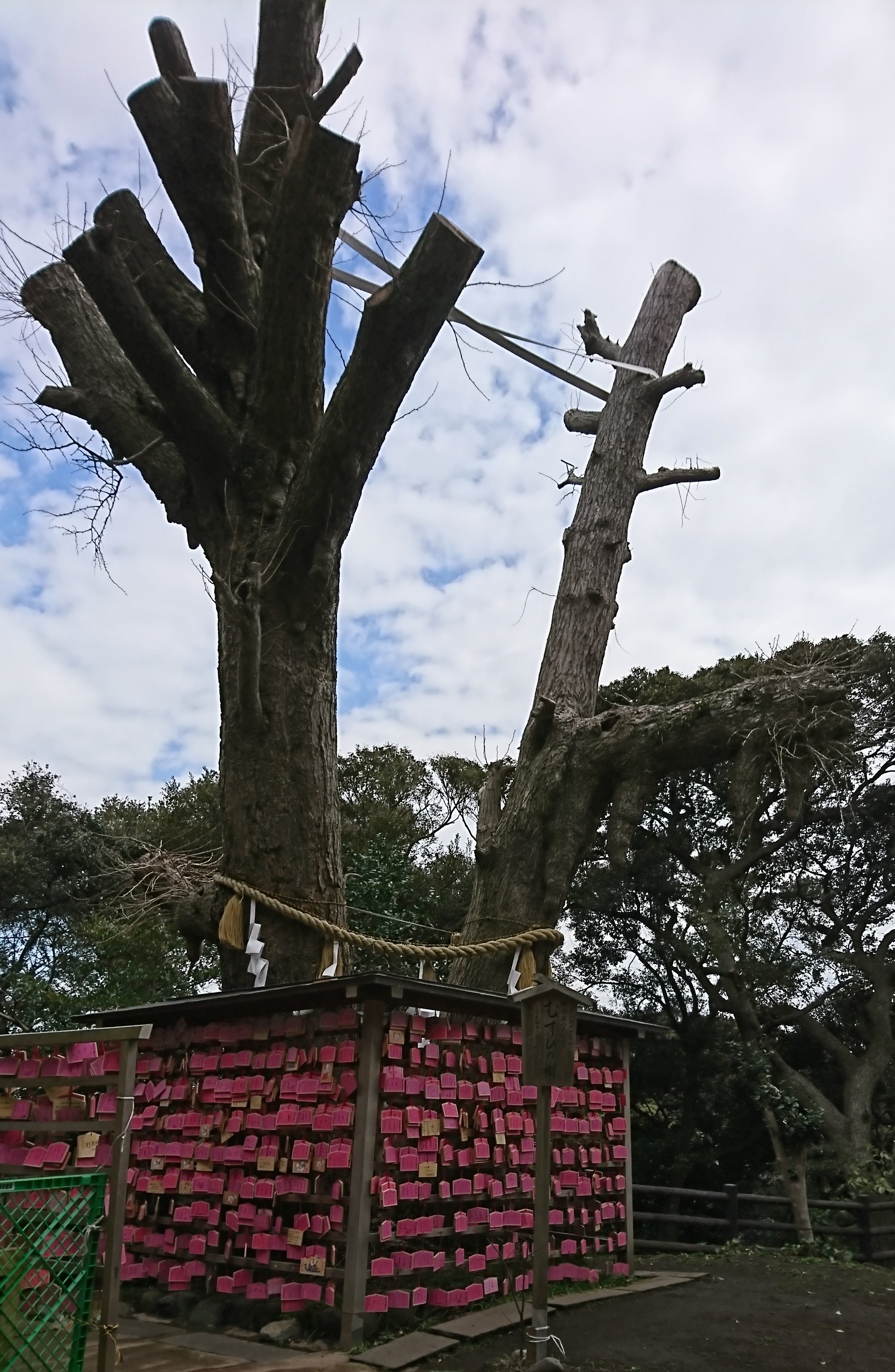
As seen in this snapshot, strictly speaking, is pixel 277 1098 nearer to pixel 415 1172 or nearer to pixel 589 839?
pixel 415 1172

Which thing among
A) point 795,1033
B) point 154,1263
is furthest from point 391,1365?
point 795,1033

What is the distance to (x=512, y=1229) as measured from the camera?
5301 millimetres

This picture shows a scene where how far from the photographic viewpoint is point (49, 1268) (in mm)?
3045

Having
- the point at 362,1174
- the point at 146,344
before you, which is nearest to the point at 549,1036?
the point at 362,1174

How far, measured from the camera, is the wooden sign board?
3.95 m

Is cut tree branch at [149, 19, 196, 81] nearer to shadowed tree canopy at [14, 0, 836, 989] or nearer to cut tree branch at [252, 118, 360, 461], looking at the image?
shadowed tree canopy at [14, 0, 836, 989]

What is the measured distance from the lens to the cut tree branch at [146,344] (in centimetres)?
489

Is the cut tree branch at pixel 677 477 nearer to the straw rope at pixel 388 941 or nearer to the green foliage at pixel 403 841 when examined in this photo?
the straw rope at pixel 388 941

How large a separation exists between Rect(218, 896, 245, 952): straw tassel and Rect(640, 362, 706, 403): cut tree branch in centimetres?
457

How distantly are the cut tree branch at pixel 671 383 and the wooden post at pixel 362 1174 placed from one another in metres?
4.73

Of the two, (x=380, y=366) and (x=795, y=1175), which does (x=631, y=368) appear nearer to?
(x=380, y=366)

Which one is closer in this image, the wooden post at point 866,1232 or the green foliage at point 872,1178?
the wooden post at point 866,1232

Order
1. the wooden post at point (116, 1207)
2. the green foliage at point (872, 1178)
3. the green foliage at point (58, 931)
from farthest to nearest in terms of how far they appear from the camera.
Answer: the green foliage at point (58, 931) → the green foliage at point (872, 1178) → the wooden post at point (116, 1207)

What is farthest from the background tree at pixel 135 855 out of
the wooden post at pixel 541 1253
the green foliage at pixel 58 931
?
the wooden post at pixel 541 1253
